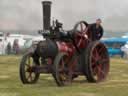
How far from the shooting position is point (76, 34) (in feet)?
43.1

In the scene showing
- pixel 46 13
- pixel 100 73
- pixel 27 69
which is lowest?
pixel 100 73

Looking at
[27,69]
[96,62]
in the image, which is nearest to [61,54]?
[27,69]

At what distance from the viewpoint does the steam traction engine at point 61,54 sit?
12586mm

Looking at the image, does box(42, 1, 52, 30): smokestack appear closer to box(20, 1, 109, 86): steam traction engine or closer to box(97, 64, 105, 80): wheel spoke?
box(20, 1, 109, 86): steam traction engine

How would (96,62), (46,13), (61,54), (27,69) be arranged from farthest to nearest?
(96,62) → (27,69) → (46,13) → (61,54)

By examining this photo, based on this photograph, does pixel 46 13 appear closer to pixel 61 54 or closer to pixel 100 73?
pixel 61 54

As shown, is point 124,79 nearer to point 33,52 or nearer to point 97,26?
point 97,26

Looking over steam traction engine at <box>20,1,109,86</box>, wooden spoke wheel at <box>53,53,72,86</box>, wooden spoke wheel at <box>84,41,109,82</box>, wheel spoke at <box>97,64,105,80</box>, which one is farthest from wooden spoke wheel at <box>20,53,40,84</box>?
wheel spoke at <box>97,64,105,80</box>

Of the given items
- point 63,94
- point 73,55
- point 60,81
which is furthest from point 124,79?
point 63,94

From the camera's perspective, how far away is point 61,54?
487 inches

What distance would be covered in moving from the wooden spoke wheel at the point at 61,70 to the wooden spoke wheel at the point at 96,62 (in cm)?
63

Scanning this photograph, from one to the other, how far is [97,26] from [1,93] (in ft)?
15.0

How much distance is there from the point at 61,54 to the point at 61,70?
0.42 m

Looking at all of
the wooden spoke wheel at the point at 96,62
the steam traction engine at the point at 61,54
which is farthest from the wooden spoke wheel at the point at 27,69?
the wooden spoke wheel at the point at 96,62
